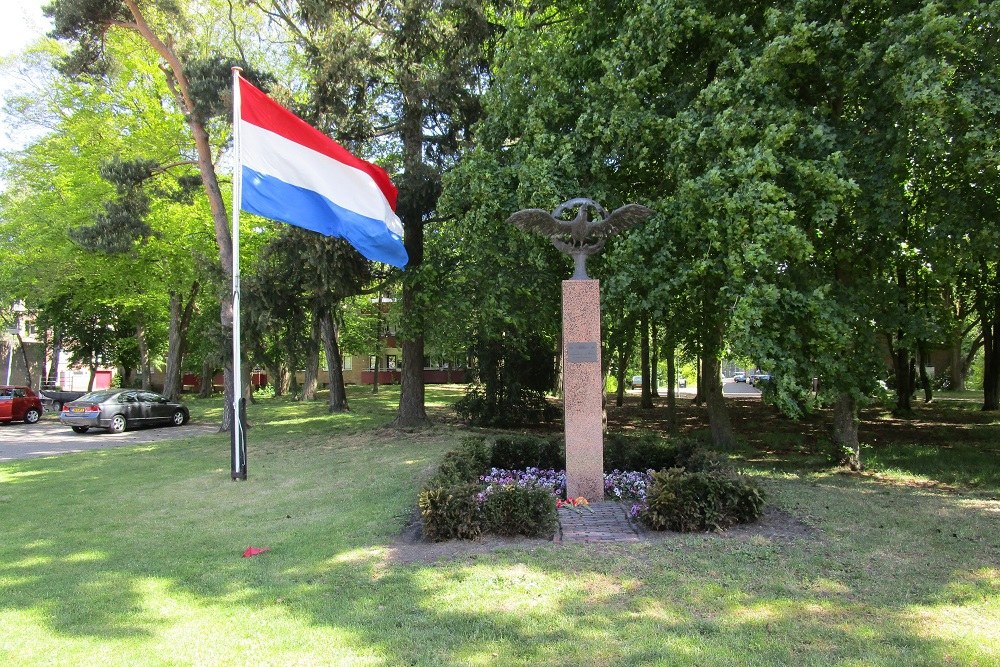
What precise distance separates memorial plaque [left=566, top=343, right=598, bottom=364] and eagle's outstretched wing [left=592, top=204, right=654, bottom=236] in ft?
5.13

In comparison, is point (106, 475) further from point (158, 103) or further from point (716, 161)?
point (158, 103)

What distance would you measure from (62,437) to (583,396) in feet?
59.7

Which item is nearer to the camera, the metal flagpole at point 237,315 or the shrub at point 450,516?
the shrub at point 450,516

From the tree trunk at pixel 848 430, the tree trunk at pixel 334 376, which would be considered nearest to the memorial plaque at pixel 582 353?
the tree trunk at pixel 848 430

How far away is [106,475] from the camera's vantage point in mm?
12227

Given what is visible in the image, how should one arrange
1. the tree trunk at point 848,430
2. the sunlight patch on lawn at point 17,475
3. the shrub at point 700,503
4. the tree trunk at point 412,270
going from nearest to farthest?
the shrub at point 700,503 → the tree trunk at point 848,430 → the sunlight patch on lawn at point 17,475 → the tree trunk at point 412,270

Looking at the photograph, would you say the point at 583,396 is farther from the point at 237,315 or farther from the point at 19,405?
the point at 19,405

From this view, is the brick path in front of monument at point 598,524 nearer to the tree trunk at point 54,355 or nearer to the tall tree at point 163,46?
the tall tree at point 163,46

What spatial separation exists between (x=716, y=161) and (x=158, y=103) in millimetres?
22246

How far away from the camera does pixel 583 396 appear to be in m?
8.69

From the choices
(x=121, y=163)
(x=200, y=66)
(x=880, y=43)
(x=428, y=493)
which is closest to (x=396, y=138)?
(x=200, y=66)

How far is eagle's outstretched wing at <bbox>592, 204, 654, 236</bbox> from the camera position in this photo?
29.0ft

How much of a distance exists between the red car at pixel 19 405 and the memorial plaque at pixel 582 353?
2394cm

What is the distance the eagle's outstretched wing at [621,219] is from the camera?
8828 mm
